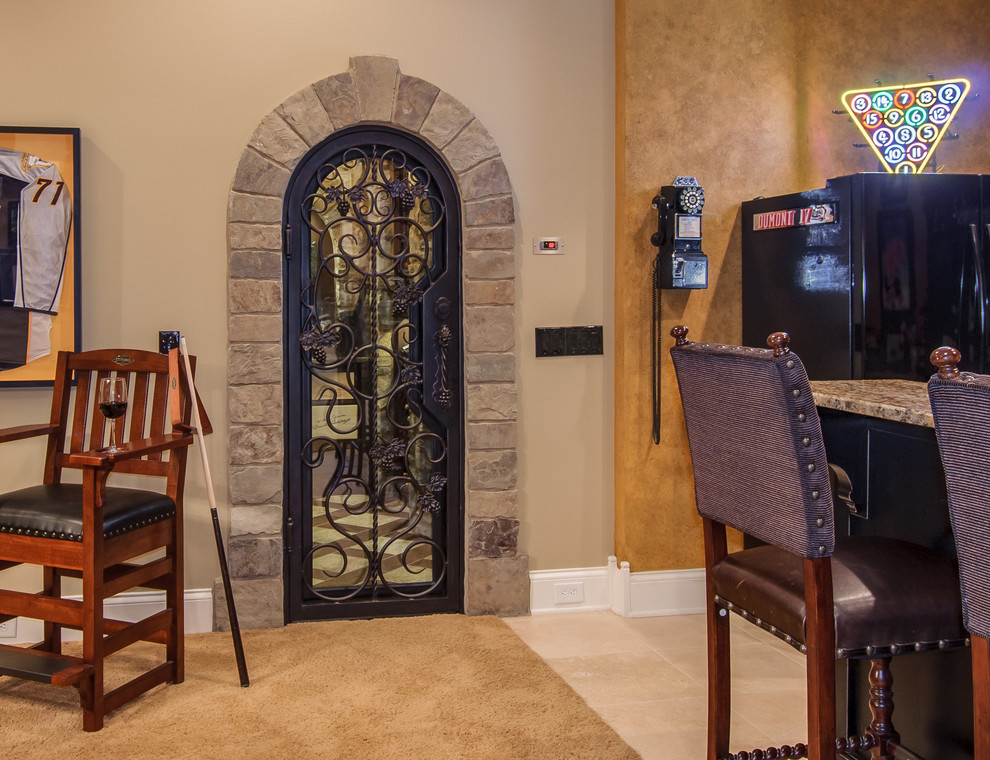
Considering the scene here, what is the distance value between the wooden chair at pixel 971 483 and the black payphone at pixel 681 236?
2329 mm

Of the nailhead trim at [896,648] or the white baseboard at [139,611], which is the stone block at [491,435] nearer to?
the white baseboard at [139,611]

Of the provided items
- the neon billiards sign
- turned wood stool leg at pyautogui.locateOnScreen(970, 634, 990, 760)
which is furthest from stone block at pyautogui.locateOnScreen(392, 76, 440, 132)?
turned wood stool leg at pyautogui.locateOnScreen(970, 634, 990, 760)

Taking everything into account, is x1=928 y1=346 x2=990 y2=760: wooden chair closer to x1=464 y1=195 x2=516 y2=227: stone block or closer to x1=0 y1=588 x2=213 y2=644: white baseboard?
x1=464 y1=195 x2=516 y2=227: stone block

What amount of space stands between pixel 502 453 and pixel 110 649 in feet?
5.45

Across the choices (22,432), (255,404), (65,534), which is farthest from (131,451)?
(255,404)

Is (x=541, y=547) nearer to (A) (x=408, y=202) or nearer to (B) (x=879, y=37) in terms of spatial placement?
(A) (x=408, y=202)

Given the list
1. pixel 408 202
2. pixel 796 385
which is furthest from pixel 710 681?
pixel 408 202

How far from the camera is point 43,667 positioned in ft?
9.12

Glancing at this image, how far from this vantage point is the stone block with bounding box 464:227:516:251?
12.4ft

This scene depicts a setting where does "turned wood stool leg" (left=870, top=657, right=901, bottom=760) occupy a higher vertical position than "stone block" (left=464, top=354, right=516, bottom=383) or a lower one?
lower

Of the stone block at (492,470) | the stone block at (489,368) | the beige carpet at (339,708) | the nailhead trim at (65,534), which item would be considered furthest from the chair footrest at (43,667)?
the stone block at (489,368)

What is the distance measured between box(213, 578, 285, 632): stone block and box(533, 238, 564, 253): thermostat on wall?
1.72m

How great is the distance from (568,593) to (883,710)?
2.04 m

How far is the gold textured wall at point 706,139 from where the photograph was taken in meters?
3.85
